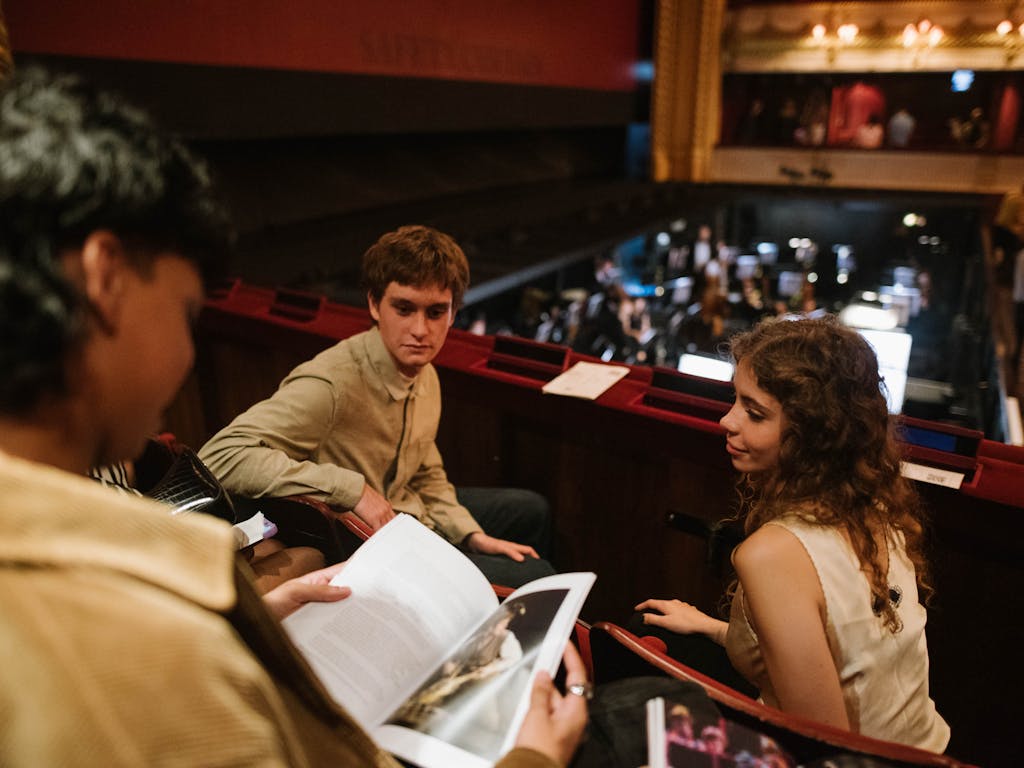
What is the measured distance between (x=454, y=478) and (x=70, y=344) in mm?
1874

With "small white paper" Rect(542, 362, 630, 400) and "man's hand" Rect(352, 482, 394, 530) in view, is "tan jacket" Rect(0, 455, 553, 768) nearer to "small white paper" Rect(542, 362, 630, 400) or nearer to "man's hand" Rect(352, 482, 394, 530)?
"man's hand" Rect(352, 482, 394, 530)

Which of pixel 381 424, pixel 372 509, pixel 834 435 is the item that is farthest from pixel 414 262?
pixel 834 435

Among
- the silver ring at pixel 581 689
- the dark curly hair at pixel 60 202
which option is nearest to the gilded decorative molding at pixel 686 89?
the silver ring at pixel 581 689

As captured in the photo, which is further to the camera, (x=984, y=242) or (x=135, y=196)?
(x=984, y=242)

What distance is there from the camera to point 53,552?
17.1 inches

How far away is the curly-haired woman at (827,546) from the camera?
1.01 meters

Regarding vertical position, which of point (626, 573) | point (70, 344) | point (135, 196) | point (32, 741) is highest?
point (135, 196)

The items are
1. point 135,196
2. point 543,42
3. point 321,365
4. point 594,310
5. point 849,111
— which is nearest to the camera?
point 135,196

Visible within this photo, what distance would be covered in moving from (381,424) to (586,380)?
0.58m

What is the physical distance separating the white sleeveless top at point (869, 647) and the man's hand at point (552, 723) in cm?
45

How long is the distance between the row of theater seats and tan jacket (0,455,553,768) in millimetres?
641

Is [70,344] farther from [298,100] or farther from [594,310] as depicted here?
[594,310]

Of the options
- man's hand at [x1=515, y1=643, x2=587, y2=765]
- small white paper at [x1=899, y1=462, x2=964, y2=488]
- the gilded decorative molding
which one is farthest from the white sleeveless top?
the gilded decorative molding

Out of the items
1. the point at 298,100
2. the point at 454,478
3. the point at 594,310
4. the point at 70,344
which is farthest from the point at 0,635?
the point at 594,310
